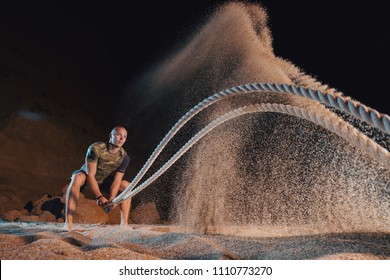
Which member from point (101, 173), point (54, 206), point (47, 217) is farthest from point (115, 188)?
point (54, 206)

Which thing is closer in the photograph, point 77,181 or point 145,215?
point 77,181

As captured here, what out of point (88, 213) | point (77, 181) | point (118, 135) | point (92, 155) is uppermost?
point (118, 135)

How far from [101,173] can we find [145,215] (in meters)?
1.92

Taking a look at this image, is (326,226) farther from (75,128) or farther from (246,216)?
(75,128)


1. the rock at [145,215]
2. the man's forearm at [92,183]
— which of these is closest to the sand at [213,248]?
the man's forearm at [92,183]

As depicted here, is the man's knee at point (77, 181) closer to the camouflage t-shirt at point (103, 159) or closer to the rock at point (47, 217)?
the camouflage t-shirt at point (103, 159)

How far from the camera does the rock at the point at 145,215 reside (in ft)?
17.9

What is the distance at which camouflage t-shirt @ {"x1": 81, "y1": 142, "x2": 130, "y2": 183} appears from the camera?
11.7ft

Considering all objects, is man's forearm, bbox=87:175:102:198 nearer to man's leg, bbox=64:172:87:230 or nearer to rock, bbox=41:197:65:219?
man's leg, bbox=64:172:87:230

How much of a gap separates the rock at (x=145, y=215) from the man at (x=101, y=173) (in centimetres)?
148

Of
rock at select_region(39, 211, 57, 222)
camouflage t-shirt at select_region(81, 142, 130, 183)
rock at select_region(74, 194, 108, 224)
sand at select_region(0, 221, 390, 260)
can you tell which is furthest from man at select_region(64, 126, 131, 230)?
rock at select_region(39, 211, 57, 222)

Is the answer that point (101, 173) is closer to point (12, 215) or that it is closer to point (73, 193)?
point (73, 193)

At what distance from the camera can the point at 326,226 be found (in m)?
2.80

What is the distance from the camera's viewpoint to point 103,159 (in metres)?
3.72
